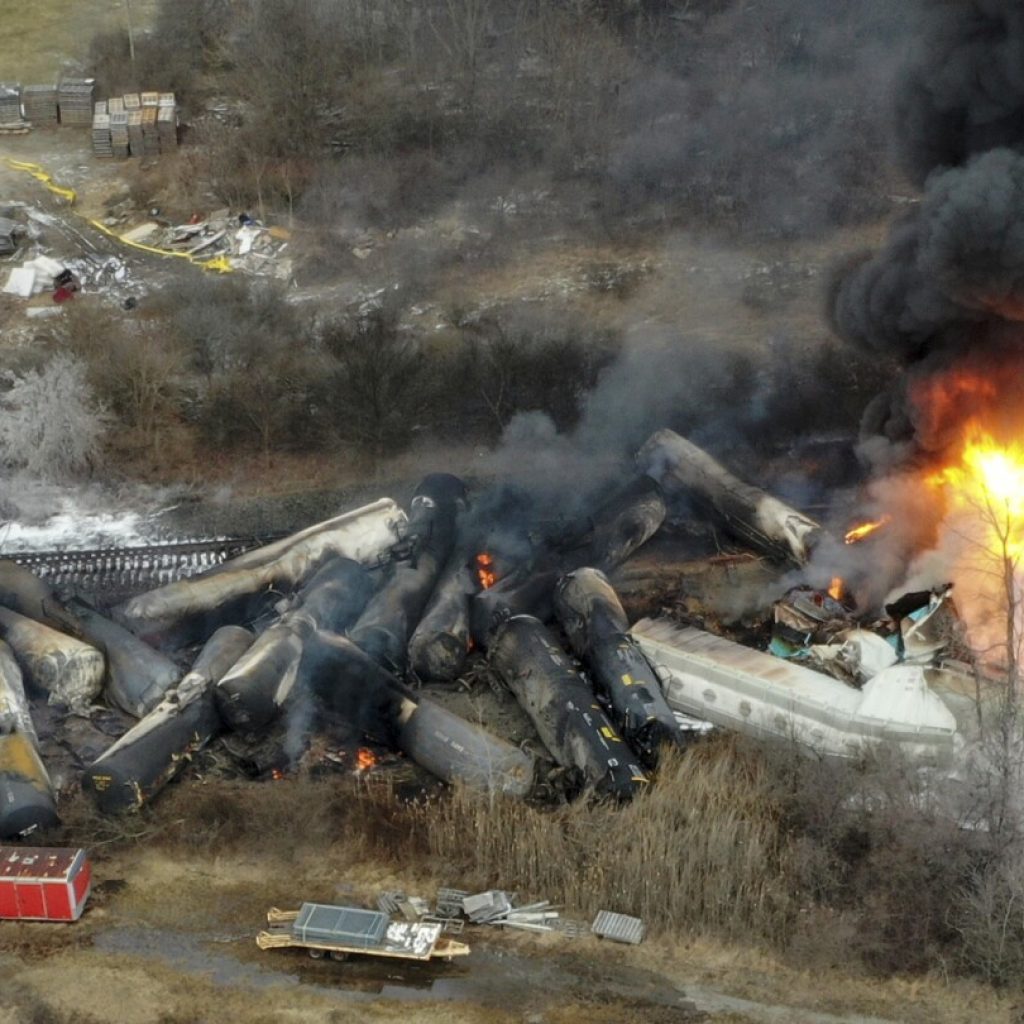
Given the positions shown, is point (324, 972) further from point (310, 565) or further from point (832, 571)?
point (832, 571)

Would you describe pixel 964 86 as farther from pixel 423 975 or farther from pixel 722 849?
pixel 423 975

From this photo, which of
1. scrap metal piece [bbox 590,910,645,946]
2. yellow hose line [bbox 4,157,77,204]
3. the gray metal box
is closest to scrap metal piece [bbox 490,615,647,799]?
scrap metal piece [bbox 590,910,645,946]

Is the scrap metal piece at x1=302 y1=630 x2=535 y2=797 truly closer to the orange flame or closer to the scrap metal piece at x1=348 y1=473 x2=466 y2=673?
the scrap metal piece at x1=348 y1=473 x2=466 y2=673

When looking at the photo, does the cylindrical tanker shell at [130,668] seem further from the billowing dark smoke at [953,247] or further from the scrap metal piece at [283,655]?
the billowing dark smoke at [953,247]

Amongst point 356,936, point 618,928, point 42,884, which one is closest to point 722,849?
point 618,928

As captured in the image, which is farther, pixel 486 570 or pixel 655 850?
pixel 486 570

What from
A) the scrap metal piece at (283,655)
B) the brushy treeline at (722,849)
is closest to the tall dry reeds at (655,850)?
the brushy treeline at (722,849)

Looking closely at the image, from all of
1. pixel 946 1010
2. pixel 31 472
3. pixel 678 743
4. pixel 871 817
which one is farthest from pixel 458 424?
pixel 946 1010
